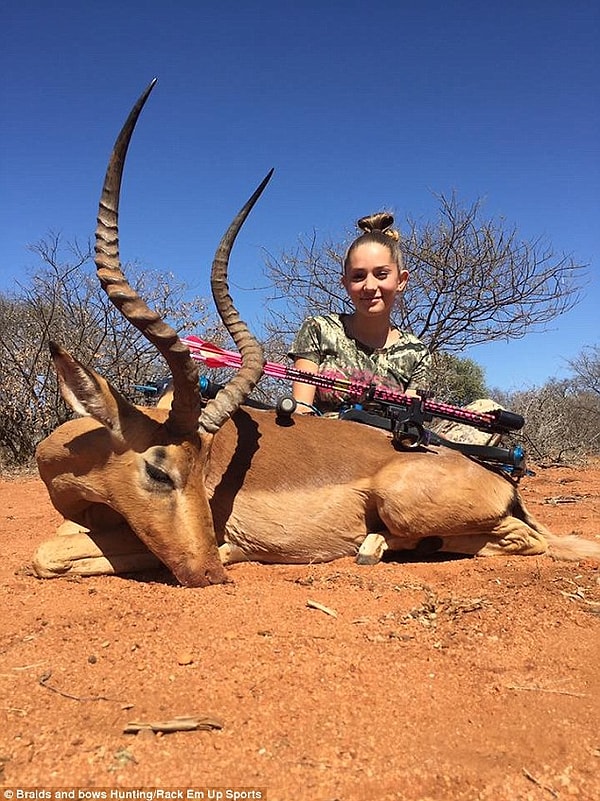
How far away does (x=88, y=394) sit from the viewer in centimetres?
370

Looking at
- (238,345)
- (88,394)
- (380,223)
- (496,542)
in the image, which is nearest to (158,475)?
(88,394)

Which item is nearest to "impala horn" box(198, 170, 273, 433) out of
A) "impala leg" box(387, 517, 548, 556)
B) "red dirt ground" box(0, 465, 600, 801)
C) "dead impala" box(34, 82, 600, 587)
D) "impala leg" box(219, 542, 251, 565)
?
"dead impala" box(34, 82, 600, 587)

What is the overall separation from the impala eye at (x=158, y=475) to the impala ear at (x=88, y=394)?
0.89ft

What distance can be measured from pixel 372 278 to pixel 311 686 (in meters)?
4.12

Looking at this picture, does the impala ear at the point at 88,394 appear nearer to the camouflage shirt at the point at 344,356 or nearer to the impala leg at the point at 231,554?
the impala leg at the point at 231,554

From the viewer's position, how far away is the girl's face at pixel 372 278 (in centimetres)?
560

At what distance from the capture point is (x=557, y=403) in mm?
15570

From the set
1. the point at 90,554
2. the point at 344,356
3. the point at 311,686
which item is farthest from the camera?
the point at 344,356

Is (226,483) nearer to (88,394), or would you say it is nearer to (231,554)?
(231,554)

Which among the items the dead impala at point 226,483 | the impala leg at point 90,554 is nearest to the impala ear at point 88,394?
the dead impala at point 226,483

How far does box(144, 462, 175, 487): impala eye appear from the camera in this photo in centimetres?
378

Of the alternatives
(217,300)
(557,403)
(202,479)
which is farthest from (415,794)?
(557,403)

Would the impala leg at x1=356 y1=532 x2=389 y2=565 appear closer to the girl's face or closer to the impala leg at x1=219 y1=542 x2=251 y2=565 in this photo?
the impala leg at x1=219 y1=542 x2=251 y2=565

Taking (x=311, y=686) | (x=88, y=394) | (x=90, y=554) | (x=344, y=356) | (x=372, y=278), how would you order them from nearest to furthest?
1. (x=311, y=686)
2. (x=88, y=394)
3. (x=90, y=554)
4. (x=372, y=278)
5. (x=344, y=356)
